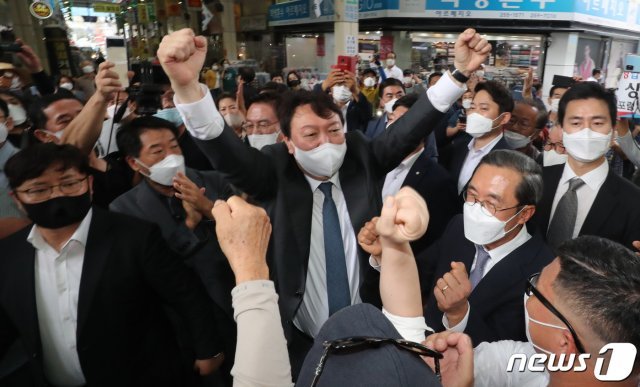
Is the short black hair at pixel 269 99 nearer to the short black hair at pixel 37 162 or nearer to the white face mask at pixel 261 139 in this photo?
the white face mask at pixel 261 139

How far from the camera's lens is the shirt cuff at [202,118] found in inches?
56.6

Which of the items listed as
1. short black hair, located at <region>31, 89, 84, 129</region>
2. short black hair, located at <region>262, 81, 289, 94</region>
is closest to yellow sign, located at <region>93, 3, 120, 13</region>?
short black hair, located at <region>262, 81, 289, 94</region>

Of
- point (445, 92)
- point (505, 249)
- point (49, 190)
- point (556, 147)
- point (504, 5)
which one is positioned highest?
point (504, 5)

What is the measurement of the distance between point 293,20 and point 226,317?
45.5 feet

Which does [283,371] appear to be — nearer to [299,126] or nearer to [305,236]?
[305,236]

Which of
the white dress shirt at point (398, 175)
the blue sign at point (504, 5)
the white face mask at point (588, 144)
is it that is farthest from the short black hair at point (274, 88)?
the blue sign at point (504, 5)

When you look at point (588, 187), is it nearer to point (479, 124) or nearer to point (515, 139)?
point (479, 124)

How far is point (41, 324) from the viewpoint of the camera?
1.62 metres

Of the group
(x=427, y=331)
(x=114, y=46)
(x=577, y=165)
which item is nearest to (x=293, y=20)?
(x=114, y=46)

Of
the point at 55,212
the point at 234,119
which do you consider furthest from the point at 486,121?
the point at 55,212

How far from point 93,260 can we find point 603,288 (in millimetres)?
1686

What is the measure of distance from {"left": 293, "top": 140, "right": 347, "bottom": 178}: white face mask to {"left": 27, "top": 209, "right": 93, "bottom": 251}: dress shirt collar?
2.94ft

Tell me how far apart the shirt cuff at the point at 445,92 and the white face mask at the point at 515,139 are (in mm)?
1876

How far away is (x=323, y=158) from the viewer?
1.73 meters
